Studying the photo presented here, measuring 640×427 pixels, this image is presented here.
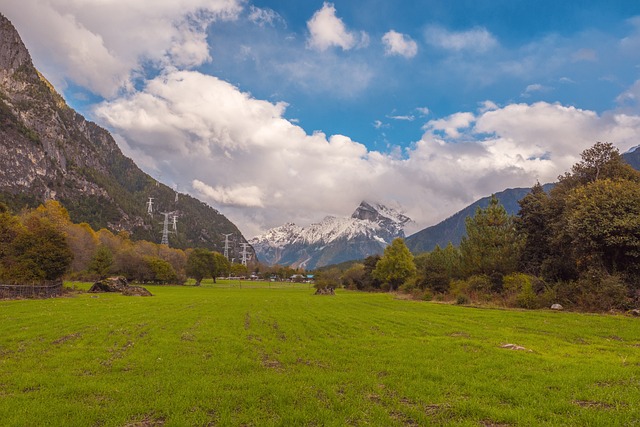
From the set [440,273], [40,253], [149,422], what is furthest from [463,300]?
[40,253]

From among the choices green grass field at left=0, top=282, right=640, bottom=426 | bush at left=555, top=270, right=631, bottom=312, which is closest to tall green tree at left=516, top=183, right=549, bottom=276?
bush at left=555, top=270, right=631, bottom=312

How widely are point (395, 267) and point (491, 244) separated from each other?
1758 inches

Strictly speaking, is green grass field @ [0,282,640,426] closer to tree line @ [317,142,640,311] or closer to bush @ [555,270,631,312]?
bush @ [555,270,631,312]

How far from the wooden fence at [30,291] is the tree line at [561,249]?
187 ft

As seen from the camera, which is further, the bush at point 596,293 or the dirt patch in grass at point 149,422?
the bush at point 596,293

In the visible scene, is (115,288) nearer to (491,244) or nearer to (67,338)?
(67,338)

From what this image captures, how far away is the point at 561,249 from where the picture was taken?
134 feet

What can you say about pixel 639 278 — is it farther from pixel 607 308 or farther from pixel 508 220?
pixel 508 220

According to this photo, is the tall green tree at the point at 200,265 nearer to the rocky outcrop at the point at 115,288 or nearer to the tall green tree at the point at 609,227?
the rocky outcrop at the point at 115,288

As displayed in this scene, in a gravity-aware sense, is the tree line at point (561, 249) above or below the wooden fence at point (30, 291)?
above

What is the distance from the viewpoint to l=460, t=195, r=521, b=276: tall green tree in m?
50.0

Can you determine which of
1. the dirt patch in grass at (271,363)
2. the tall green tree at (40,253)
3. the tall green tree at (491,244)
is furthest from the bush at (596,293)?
the tall green tree at (40,253)

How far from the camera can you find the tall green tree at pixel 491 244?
50.0 meters

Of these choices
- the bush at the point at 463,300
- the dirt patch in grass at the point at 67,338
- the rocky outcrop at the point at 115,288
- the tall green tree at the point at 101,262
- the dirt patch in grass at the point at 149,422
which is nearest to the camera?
the dirt patch in grass at the point at 149,422
